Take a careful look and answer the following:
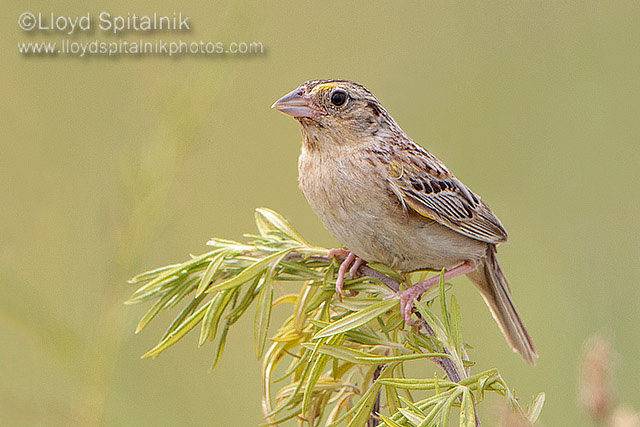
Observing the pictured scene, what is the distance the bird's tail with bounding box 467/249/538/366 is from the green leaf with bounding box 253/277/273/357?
5.80ft

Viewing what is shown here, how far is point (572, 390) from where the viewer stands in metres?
4.26

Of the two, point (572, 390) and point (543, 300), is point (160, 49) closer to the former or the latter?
point (543, 300)

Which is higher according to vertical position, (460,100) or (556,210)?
(460,100)

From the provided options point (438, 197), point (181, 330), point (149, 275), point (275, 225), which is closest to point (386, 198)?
point (438, 197)

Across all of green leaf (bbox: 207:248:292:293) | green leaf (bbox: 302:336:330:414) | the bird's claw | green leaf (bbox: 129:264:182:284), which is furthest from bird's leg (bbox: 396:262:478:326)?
green leaf (bbox: 129:264:182:284)

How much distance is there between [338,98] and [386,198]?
1.80ft

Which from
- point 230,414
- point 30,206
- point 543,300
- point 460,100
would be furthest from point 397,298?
point 460,100

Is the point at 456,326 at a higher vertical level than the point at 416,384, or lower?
higher

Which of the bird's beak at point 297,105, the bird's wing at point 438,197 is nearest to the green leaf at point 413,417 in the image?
the bird's wing at point 438,197

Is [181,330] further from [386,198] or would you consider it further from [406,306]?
[386,198]

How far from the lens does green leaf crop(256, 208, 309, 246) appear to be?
8.32 feet

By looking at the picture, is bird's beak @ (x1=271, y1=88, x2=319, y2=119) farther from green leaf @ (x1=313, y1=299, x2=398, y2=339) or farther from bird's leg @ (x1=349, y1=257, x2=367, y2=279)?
green leaf @ (x1=313, y1=299, x2=398, y2=339)

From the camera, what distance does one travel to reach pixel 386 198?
3297 millimetres

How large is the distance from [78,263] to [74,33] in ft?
4.20
